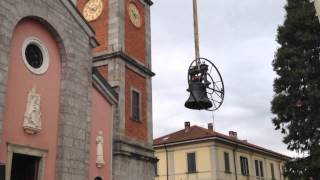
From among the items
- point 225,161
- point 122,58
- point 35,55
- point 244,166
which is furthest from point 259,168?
point 35,55

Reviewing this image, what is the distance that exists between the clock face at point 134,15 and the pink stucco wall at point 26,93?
727cm

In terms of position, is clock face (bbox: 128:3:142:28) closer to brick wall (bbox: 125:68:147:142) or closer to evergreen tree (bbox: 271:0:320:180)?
brick wall (bbox: 125:68:147:142)

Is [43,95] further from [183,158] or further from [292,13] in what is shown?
[183,158]

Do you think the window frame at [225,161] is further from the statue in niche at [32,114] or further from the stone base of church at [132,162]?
the statue in niche at [32,114]

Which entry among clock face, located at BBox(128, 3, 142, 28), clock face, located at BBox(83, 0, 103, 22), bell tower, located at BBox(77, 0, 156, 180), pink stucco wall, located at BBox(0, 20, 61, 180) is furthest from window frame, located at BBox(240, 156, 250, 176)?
pink stucco wall, located at BBox(0, 20, 61, 180)

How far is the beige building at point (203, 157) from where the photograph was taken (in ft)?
107

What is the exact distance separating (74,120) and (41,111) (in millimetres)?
1425

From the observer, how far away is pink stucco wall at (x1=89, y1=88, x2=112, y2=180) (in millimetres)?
15984

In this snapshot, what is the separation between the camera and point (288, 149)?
17.9 meters

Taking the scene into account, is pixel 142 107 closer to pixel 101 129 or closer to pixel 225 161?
pixel 101 129

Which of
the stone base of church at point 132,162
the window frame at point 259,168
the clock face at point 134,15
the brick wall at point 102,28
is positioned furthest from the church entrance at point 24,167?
the window frame at point 259,168

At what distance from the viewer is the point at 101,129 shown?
55.0 feet

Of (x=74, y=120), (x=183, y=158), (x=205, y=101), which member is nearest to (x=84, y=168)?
(x=74, y=120)

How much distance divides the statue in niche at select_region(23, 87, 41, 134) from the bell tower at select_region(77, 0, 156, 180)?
488cm
